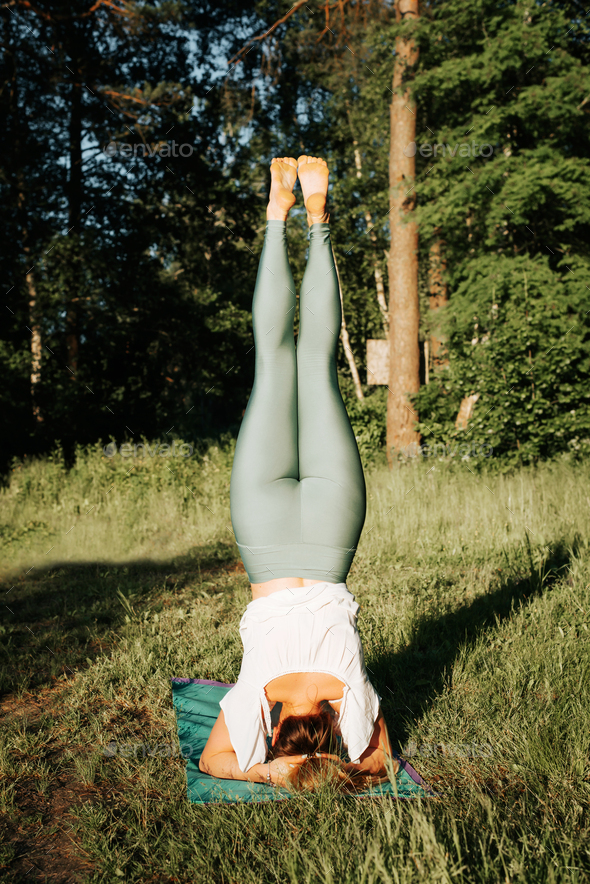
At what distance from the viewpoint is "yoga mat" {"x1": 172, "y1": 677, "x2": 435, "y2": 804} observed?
2.27 metres

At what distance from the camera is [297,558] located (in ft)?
7.95

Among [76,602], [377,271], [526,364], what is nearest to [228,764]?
[76,602]

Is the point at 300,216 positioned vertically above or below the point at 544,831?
above

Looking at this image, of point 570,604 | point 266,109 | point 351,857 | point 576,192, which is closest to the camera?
point 351,857

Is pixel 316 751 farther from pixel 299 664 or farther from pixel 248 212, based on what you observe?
pixel 248 212

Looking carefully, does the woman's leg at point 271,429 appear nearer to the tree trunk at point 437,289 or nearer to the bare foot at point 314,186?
the bare foot at point 314,186

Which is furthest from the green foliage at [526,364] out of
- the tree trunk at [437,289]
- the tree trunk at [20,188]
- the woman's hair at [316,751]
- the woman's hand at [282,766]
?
the tree trunk at [20,188]

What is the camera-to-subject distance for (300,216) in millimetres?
19094

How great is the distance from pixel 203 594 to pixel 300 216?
54.4 ft

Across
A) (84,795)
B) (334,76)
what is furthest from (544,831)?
(334,76)

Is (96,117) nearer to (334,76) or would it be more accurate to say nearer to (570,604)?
(334,76)

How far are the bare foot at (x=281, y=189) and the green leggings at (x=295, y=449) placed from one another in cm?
8

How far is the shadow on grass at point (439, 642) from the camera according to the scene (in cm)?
306

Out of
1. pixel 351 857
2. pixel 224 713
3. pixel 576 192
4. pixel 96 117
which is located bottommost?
pixel 351 857
